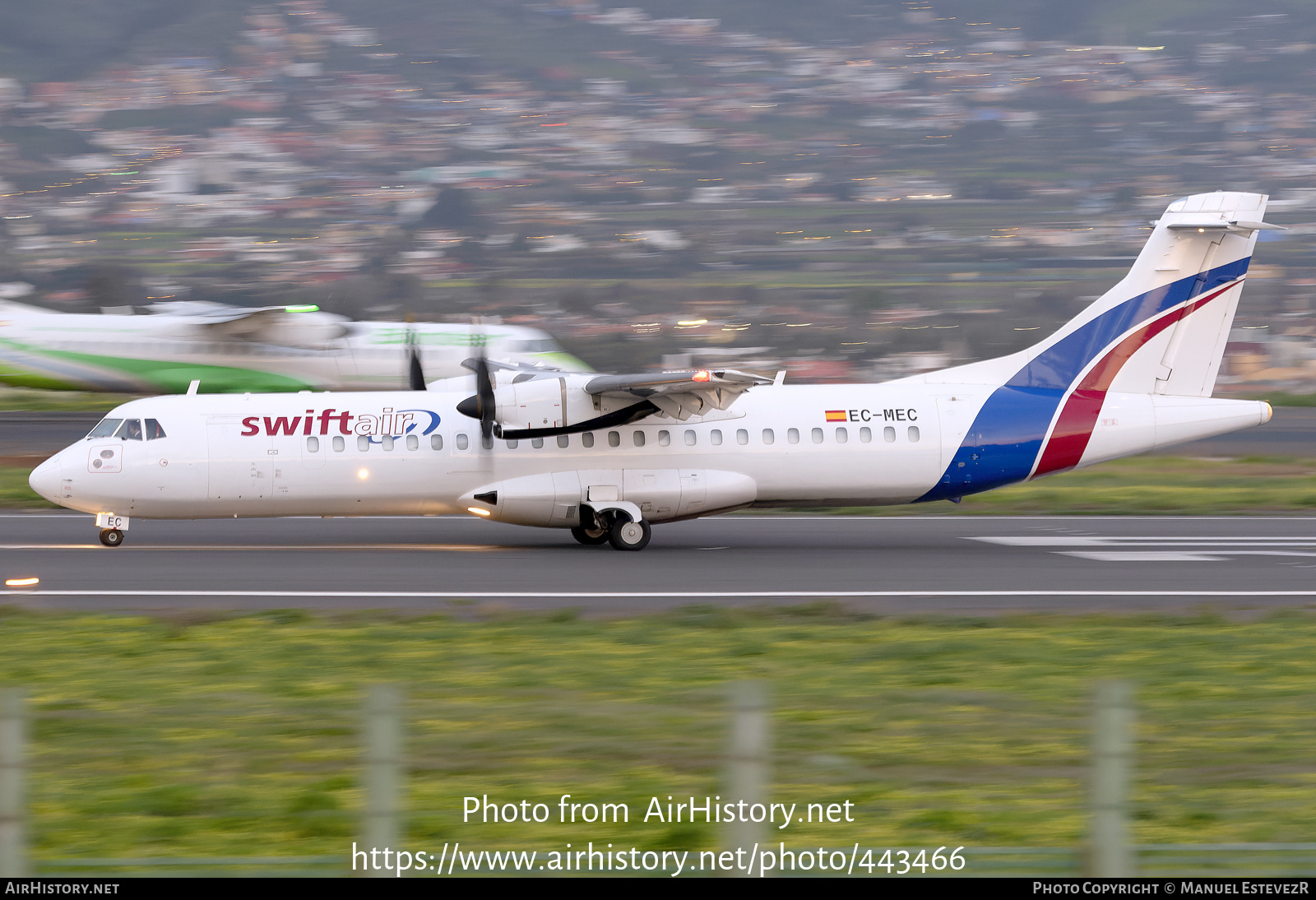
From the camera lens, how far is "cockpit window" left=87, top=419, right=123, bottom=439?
19.8 metres

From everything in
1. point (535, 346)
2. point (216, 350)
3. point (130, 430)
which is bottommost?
point (130, 430)

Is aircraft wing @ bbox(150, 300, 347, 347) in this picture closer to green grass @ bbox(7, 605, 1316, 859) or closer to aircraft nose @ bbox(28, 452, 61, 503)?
aircraft nose @ bbox(28, 452, 61, 503)

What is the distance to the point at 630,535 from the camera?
66.5ft

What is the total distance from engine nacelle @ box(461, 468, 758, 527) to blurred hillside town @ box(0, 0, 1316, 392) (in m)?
34.9

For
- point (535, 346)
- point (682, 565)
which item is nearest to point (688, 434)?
point (682, 565)

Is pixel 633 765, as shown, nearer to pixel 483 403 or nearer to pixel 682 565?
pixel 682 565

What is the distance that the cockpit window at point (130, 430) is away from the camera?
19.7 meters

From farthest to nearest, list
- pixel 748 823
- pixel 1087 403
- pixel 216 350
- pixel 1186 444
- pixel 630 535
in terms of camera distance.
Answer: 1. pixel 216 350
2. pixel 1186 444
3. pixel 1087 403
4. pixel 630 535
5. pixel 748 823

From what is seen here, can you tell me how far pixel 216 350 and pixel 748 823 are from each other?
146ft

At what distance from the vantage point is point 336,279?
92.9 meters

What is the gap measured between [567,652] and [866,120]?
5699 inches

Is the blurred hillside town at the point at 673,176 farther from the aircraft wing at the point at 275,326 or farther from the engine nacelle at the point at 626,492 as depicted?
the engine nacelle at the point at 626,492

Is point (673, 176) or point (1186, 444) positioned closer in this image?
point (1186, 444)
